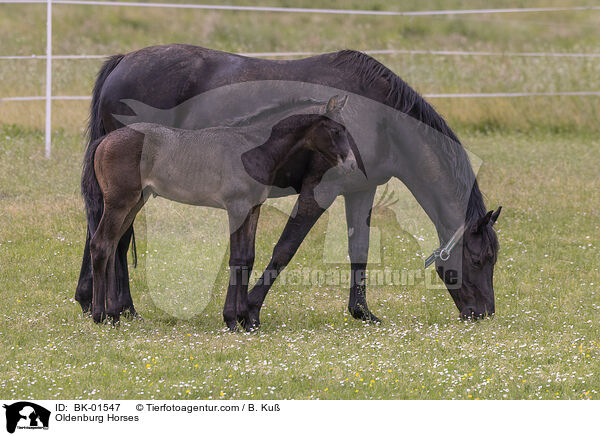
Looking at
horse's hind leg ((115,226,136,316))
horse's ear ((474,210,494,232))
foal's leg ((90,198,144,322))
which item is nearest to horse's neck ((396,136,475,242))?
horse's ear ((474,210,494,232))

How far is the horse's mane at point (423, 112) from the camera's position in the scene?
738 cm

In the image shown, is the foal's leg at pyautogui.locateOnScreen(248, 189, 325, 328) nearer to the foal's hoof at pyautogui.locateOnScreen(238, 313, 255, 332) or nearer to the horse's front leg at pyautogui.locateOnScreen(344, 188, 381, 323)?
the foal's hoof at pyautogui.locateOnScreen(238, 313, 255, 332)

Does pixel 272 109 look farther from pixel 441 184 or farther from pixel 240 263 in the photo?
pixel 441 184

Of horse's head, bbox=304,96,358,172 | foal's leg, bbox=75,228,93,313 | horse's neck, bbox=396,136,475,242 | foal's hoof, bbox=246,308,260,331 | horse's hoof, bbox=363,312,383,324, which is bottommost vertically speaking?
horse's hoof, bbox=363,312,383,324

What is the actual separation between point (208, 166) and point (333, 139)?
971 mm

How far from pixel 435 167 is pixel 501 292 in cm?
189

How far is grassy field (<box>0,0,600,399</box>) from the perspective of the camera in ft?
20.0

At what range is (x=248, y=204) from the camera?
7.00 metres

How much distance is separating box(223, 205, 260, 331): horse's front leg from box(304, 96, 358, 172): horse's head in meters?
0.66

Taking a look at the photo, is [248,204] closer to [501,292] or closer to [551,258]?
[501,292]

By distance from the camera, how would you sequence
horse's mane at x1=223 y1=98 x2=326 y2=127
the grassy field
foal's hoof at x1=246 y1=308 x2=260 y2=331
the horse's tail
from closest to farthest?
the grassy field < horse's mane at x1=223 y1=98 x2=326 y2=127 < foal's hoof at x1=246 y1=308 x2=260 y2=331 < the horse's tail

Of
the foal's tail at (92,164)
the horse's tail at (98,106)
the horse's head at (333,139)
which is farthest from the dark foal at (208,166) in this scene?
the horse's tail at (98,106)

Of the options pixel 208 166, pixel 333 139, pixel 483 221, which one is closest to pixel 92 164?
pixel 208 166

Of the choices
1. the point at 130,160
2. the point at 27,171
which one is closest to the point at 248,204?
the point at 130,160
